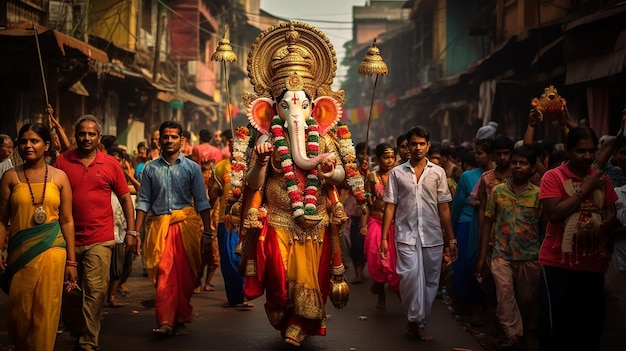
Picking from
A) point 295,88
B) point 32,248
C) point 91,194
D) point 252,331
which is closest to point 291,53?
point 295,88

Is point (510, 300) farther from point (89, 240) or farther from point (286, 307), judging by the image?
point (89, 240)

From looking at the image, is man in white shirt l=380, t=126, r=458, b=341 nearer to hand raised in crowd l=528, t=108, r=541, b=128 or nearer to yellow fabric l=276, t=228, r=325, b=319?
yellow fabric l=276, t=228, r=325, b=319

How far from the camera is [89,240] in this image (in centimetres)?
663

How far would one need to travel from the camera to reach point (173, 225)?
7.61 meters

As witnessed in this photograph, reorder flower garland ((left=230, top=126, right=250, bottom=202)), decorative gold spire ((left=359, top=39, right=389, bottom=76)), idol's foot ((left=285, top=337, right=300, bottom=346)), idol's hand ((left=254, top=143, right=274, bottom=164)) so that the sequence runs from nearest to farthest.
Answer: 1. idol's foot ((left=285, top=337, right=300, bottom=346))
2. idol's hand ((left=254, top=143, right=274, bottom=164))
3. flower garland ((left=230, top=126, right=250, bottom=202))
4. decorative gold spire ((left=359, top=39, right=389, bottom=76))

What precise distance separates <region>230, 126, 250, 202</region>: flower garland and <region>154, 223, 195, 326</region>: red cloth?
824 mm

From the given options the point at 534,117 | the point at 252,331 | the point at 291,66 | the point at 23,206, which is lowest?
the point at 252,331

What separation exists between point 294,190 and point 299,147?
1.33 feet

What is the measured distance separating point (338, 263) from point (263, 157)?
1243 mm

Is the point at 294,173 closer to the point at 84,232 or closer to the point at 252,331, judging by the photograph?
the point at 252,331

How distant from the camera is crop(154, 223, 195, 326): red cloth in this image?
7.32m

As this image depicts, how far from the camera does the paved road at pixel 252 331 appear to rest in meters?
7.05

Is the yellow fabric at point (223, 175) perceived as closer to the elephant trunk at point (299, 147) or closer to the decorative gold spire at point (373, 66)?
the decorative gold spire at point (373, 66)

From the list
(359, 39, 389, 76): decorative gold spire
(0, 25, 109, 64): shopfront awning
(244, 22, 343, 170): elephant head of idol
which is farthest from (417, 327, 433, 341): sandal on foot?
(0, 25, 109, 64): shopfront awning
